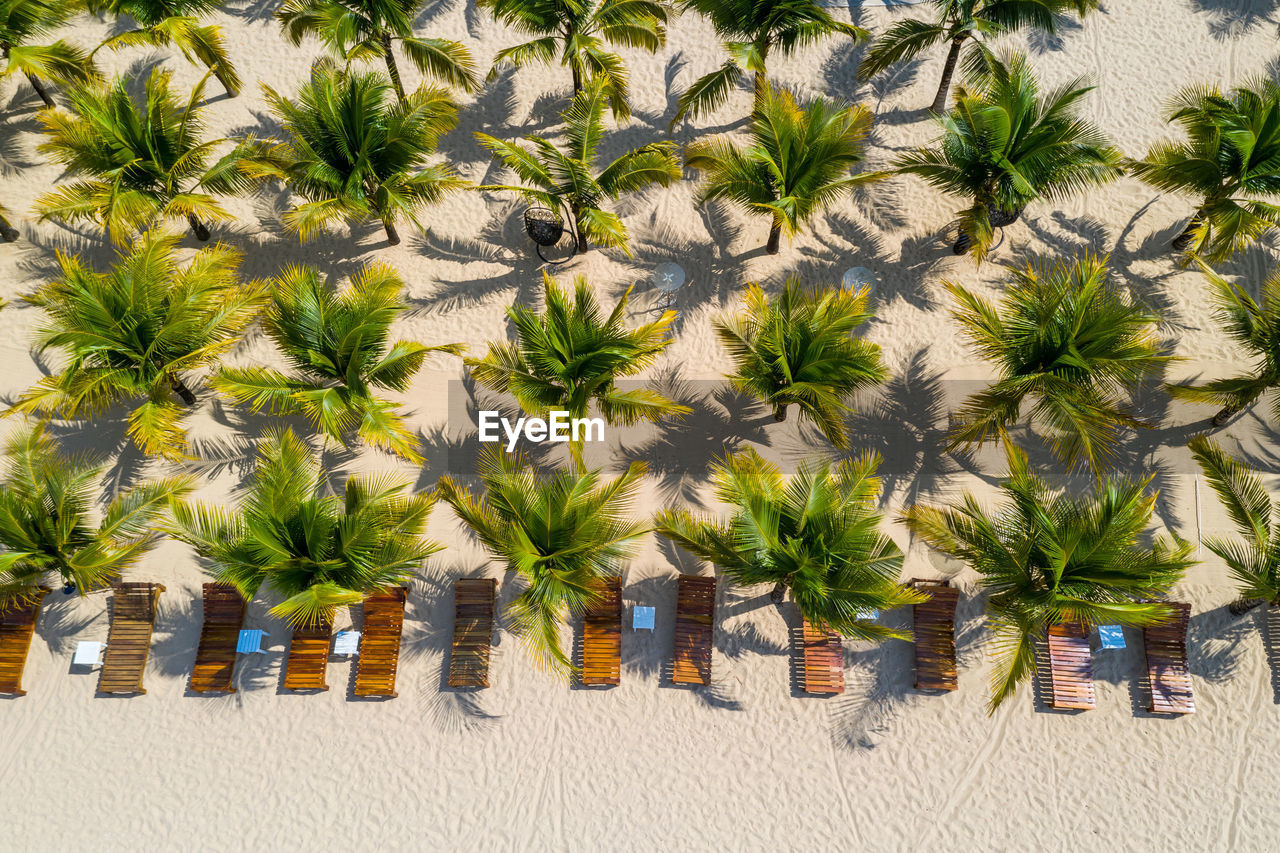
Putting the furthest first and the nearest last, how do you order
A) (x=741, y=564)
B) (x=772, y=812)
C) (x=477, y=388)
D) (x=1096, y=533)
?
(x=477, y=388) < (x=772, y=812) < (x=741, y=564) < (x=1096, y=533)

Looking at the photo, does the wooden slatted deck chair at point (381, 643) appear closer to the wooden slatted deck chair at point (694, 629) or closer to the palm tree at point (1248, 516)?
the wooden slatted deck chair at point (694, 629)

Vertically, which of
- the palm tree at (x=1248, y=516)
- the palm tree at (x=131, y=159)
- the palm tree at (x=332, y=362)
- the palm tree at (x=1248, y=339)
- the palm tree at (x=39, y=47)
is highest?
the palm tree at (x=39, y=47)

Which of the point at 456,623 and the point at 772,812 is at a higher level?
the point at 456,623

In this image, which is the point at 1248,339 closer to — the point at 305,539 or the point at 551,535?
the point at 551,535

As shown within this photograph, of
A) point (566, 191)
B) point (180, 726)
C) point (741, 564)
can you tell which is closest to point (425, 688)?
point (180, 726)

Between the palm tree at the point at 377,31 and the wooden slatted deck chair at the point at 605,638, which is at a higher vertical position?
the palm tree at the point at 377,31

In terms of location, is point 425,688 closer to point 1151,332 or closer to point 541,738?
point 541,738

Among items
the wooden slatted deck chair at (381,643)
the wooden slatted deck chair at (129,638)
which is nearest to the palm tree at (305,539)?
the wooden slatted deck chair at (381,643)
